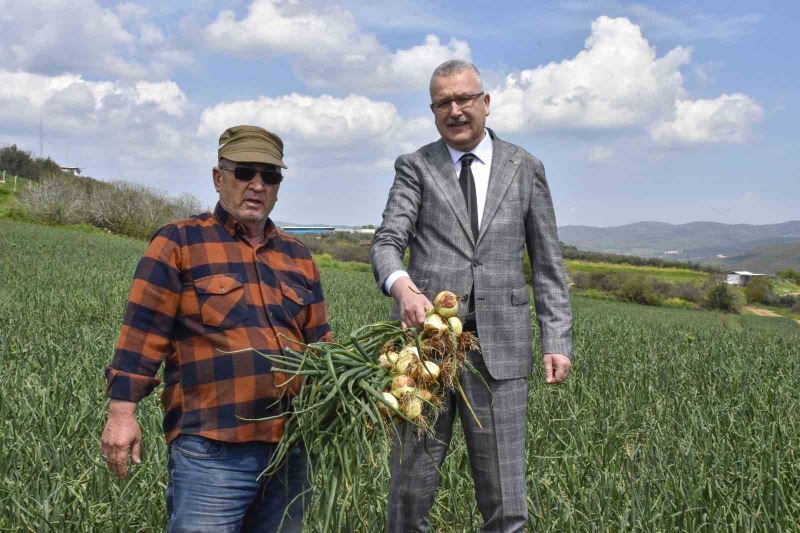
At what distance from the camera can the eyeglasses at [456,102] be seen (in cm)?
254

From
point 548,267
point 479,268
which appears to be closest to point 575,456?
point 548,267

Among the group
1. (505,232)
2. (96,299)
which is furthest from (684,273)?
(505,232)

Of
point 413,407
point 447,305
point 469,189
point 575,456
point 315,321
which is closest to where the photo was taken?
point 413,407

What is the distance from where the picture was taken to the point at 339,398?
6.63 ft

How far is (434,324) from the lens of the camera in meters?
2.15

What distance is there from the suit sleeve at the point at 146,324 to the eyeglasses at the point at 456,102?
1117mm

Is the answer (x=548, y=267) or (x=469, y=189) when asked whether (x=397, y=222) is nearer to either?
(x=469, y=189)

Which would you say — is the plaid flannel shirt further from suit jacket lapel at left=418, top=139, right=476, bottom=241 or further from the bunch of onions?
suit jacket lapel at left=418, top=139, right=476, bottom=241

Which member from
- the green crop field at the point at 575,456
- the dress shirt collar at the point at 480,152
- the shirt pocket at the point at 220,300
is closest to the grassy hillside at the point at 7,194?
the green crop field at the point at 575,456

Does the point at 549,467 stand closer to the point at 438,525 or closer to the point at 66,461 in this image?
the point at 438,525

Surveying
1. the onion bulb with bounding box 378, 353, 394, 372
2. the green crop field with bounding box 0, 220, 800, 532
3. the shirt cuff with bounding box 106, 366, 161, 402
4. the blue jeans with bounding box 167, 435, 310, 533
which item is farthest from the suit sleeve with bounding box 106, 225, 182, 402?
the green crop field with bounding box 0, 220, 800, 532

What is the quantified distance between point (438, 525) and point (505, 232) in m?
1.55

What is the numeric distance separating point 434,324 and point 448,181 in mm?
707

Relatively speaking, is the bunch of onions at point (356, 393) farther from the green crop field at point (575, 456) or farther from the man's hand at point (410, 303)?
the green crop field at point (575, 456)
